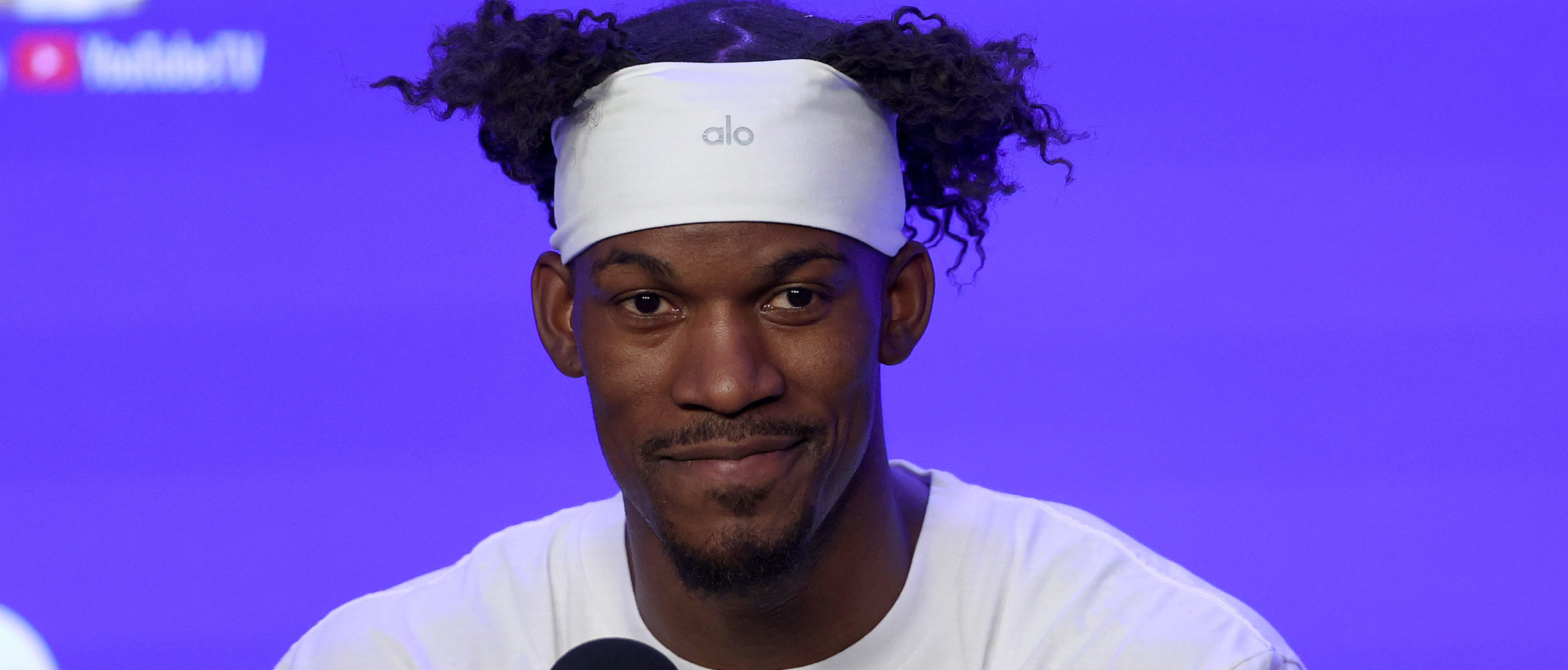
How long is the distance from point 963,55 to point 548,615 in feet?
2.75

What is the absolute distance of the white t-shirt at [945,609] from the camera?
1.74m

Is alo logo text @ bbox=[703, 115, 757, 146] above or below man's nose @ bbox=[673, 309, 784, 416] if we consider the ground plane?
above

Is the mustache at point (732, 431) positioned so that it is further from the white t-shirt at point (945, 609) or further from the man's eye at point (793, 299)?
the white t-shirt at point (945, 609)

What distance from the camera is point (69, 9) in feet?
9.57

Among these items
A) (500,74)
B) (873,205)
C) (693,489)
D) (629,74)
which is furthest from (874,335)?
(500,74)

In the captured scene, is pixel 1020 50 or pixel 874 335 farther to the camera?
pixel 1020 50

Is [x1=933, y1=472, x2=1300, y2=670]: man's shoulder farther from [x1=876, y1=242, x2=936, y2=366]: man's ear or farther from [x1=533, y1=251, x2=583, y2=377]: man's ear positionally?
[x1=533, y1=251, x2=583, y2=377]: man's ear

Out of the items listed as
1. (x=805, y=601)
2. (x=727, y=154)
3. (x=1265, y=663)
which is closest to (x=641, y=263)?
Answer: (x=727, y=154)

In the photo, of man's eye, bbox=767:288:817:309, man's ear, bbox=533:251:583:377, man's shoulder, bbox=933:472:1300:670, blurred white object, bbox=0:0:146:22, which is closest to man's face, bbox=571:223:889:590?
man's eye, bbox=767:288:817:309

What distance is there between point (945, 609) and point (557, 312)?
576 millimetres

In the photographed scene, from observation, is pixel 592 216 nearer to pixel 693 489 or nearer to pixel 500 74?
pixel 500 74

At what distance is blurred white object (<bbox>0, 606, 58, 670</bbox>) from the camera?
287 centimetres

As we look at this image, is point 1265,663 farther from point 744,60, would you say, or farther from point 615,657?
point 744,60

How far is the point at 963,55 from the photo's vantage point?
68.8 inches
